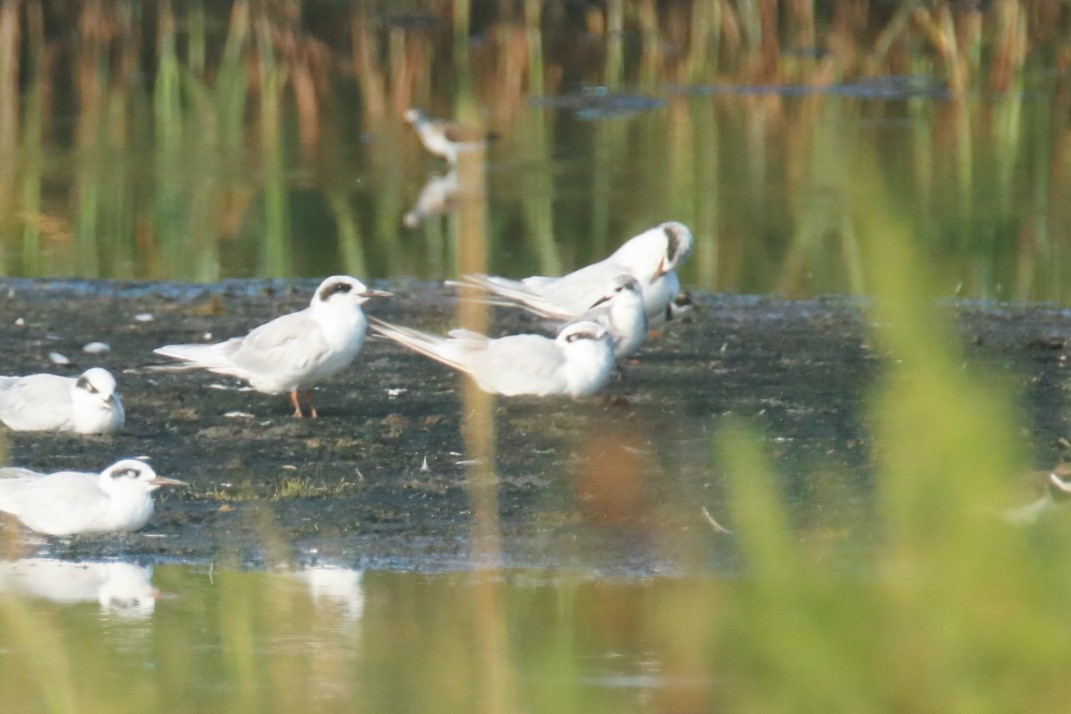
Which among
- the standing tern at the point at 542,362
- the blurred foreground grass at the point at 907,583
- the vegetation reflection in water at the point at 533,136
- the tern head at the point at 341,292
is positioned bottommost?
the vegetation reflection in water at the point at 533,136

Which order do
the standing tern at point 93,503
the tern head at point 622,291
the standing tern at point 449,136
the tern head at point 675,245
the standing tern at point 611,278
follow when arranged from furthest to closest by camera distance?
the standing tern at point 449,136 → the tern head at point 675,245 → the standing tern at point 611,278 → the tern head at point 622,291 → the standing tern at point 93,503

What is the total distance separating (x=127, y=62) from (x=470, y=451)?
16962mm

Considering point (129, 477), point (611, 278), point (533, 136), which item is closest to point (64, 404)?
point (129, 477)

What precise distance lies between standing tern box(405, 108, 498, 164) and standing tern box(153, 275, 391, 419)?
8422 mm

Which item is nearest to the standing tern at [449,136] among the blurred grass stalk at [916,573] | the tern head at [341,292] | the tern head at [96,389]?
the tern head at [341,292]

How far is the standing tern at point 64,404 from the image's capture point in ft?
21.2

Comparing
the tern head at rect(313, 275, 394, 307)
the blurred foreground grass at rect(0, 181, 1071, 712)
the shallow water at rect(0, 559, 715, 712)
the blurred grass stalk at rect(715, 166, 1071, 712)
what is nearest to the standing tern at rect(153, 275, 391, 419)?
the tern head at rect(313, 275, 394, 307)

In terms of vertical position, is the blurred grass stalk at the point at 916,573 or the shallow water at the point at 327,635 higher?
the blurred grass stalk at the point at 916,573

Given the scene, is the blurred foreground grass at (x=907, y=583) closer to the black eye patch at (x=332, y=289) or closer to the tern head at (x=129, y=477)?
the tern head at (x=129, y=477)

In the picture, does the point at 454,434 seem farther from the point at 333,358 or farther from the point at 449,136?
the point at 449,136

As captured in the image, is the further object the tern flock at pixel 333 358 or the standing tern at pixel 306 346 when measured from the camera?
the standing tern at pixel 306 346

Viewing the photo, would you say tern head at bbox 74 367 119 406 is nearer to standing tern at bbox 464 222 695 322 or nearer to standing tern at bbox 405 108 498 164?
standing tern at bbox 464 222 695 322

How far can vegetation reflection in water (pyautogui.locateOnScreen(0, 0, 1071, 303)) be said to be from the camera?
36.8 feet

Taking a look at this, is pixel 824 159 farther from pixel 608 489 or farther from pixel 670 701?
pixel 670 701
